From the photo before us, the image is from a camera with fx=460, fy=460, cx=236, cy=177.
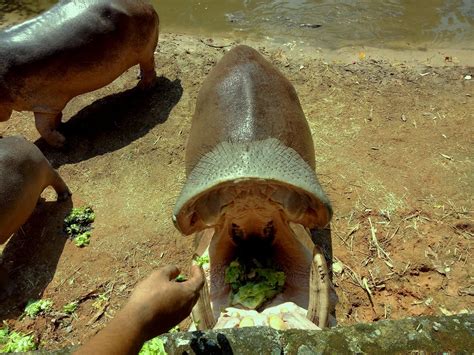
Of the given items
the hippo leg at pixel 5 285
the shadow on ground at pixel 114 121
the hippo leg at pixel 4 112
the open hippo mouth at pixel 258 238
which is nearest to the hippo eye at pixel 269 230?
the open hippo mouth at pixel 258 238

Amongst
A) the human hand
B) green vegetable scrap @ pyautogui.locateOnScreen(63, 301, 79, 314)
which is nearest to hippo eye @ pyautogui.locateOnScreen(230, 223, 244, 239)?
the human hand

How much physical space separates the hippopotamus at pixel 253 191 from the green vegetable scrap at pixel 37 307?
1475 mm

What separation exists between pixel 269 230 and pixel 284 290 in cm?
41

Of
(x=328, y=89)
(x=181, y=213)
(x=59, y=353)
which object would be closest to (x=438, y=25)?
(x=328, y=89)

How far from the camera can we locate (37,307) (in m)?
3.84

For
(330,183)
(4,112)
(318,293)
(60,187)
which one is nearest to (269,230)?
(318,293)

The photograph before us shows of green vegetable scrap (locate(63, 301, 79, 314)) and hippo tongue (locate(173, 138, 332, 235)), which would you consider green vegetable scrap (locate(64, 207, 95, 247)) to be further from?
hippo tongue (locate(173, 138, 332, 235))

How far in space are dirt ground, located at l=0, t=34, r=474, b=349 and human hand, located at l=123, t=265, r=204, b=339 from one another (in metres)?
1.92

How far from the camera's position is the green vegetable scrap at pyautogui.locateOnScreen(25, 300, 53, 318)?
3.81m

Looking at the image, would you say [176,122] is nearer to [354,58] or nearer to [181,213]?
[354,58]

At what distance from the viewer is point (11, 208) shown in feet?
13.2

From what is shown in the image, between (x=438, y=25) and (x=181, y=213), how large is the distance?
238 inches

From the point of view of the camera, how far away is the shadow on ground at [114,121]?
540 cm

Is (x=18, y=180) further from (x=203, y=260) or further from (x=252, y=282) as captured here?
(x=252, y=282)
